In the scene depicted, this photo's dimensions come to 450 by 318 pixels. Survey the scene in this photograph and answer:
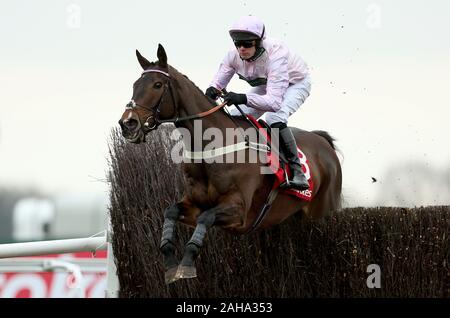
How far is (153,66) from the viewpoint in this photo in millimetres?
6578

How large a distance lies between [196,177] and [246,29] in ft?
4.39

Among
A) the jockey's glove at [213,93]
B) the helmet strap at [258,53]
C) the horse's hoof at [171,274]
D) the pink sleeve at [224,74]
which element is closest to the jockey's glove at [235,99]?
the jockey's glove at [213,93]

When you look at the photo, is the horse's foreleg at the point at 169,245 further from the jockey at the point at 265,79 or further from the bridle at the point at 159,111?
the jockey at the point at 265,79

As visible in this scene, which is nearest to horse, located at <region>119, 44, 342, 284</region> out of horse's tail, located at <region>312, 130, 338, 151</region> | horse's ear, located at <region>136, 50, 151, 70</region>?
horse's ear, located at <region>136, 50, 151, 70</region>

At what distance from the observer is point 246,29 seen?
7.10 m

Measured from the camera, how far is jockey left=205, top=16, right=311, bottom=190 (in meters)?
7.15

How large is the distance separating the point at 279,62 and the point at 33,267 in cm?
284

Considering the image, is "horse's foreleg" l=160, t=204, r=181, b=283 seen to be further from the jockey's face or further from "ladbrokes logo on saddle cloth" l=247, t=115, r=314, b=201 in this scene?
the jockey's face

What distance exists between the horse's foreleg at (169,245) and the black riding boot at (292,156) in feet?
3.95

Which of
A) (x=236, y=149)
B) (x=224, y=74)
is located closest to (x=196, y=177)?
(x=236, y=149)

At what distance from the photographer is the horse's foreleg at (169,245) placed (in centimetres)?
637

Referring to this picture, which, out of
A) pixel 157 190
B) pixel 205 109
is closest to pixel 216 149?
pixel 205 109

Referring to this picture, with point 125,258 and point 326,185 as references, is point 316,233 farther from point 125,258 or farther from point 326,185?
point 125,258

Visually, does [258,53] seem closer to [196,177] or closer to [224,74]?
[224,74]
